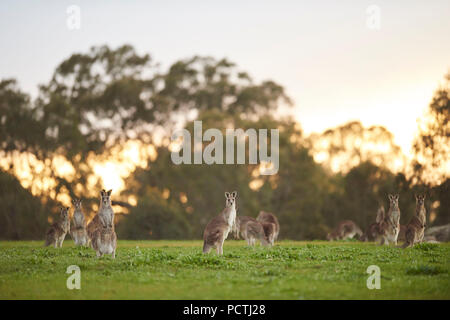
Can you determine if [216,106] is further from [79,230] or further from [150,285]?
[150,285]

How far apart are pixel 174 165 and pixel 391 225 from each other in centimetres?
3437

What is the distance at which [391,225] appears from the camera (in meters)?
29.9

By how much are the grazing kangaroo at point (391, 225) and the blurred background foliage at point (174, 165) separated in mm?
17114

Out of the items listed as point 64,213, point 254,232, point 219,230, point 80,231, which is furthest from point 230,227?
point 64,213

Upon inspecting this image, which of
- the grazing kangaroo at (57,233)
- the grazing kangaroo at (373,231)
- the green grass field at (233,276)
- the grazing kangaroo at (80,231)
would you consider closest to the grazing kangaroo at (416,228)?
the grazing kangaroo at (373,231)

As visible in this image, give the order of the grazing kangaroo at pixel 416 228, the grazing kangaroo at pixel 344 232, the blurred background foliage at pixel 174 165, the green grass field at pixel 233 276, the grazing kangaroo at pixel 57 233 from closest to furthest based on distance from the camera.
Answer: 1. the green grass field at pixel 233 276
2. the grazing kangaroo at pixel 416 228
3. the grazing kangaroo at pixel 57 233
4. the grazing kangaroo at pixel 344 232
5. the blurred background foliage at pixel 174 165

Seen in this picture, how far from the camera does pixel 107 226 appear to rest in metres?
22.4

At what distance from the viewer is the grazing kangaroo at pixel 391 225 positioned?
29625 mm

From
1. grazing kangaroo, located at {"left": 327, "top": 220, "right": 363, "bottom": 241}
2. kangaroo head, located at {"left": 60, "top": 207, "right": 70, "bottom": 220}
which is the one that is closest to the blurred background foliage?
grazing kangaroo, located at {"left": 327, "top": 220, "right": 363, "bottom": 241}

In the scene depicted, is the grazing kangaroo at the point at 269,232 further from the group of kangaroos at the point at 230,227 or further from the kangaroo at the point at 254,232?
the kangaroo at the point at 254,232

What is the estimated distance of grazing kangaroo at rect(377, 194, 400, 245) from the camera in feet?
97.2

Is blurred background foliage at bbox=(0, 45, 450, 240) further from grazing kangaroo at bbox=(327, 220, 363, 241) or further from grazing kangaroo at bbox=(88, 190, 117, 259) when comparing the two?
grazing kangaroo at bbox=(88, 190, 117, 259)

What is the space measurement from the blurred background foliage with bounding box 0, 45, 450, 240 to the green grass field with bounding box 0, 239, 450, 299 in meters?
26.9

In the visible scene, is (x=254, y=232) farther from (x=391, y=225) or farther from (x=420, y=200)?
(x=420, y=200)
